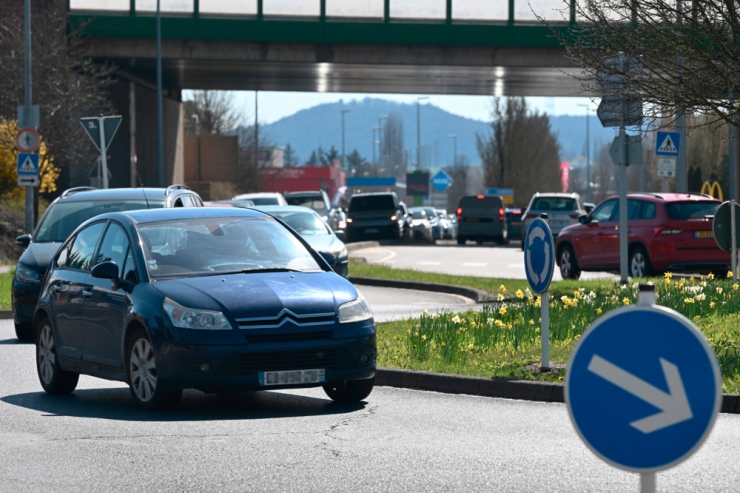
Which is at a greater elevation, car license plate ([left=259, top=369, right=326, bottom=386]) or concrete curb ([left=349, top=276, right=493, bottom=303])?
car license plate ([left=259, top=369, right=326, bottom=386])

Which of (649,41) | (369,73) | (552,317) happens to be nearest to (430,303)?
(552,317)

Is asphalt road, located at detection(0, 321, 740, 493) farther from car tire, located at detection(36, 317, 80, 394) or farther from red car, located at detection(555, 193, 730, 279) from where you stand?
red car, located at detection(555, 193, 730, 279)

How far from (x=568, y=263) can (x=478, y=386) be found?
16022 millimetres

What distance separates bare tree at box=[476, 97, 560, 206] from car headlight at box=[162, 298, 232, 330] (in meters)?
76.4

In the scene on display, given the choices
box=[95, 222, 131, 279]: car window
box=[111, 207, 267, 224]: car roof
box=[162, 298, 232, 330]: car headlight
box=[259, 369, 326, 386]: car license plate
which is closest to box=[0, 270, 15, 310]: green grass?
box=[95, 222, 131, 279]: car window

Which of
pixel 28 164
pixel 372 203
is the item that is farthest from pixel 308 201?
pixel 28 164

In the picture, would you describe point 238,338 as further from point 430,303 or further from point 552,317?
point 430,303

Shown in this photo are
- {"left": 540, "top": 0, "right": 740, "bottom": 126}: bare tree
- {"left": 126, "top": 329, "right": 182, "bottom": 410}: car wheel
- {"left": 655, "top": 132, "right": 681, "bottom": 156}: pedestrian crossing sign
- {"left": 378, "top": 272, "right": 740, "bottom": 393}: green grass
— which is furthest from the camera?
{"left": 655, "top": 132, "right": 681, "bottom": 156}: pedestrian crossing sign

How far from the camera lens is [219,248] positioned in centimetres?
1047

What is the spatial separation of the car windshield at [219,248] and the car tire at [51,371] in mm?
1378

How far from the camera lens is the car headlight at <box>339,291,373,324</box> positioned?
31.8 feet

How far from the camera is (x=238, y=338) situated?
930 centimetres

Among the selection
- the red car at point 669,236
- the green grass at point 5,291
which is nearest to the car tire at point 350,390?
the green grass at point 5,291

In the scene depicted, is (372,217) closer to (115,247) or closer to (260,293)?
(115,247)
